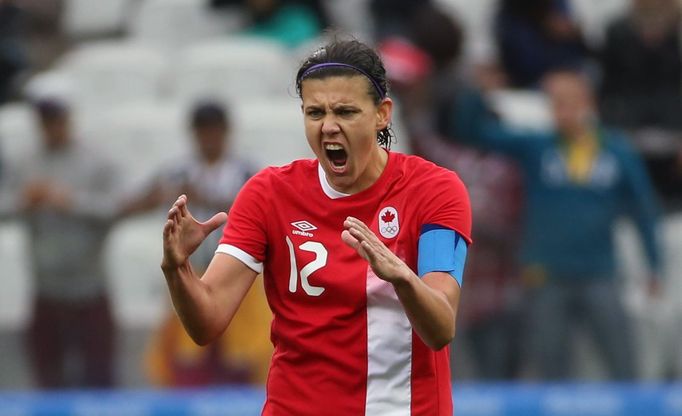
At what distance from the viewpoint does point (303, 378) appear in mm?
3938

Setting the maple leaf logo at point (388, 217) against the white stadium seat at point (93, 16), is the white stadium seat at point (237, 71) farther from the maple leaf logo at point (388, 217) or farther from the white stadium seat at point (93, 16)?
the maple leaf logo at point (388, 217)

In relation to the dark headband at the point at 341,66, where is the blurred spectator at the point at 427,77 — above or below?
above

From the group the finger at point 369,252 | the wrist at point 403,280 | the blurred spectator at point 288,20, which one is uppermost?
the blurred spectator at point 288,20

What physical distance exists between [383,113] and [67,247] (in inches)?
181

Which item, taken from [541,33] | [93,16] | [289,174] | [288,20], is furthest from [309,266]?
[93,16]

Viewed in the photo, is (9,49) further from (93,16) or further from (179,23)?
(93,16)

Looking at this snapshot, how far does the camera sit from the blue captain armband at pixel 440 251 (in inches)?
150

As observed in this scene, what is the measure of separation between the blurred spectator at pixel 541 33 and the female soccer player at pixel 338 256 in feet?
18.8

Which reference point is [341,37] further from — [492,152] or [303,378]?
[492,152]

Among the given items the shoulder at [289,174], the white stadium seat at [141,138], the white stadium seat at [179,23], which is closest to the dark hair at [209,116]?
the white stadium seat at [141,138]

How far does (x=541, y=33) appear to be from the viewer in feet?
31.6

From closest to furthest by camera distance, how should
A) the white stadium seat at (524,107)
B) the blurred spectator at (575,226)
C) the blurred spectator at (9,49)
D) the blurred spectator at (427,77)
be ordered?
the blurred spectator at (575,226), the blurred spectator at (427,77), the white stadium seat at (524,107), the blurred spectator at (9,49)

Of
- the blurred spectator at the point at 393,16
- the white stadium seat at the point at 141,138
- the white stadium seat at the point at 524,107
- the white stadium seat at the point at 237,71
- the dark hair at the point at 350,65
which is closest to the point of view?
the dark hair at the point at 350,65

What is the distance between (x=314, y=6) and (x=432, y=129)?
91.2 inches
